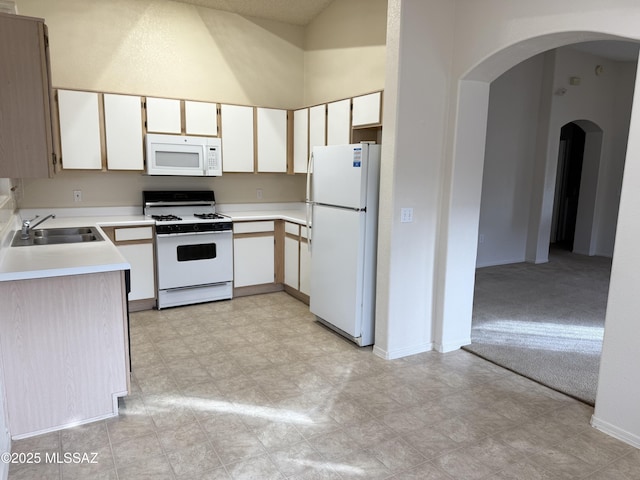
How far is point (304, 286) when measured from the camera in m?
4.64

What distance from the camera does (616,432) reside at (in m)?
2.43

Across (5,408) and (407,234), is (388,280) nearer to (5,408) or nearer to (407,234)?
(407,234)

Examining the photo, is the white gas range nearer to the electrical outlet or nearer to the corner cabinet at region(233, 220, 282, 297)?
the corner cabinet at region(233, 220, 282, 297)

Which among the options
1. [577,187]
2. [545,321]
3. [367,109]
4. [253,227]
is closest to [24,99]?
[367,109]

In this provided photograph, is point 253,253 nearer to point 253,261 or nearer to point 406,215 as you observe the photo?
point 253,261

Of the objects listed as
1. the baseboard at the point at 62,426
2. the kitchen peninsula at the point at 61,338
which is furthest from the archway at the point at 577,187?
Result: the baseboard at the point at 62,426

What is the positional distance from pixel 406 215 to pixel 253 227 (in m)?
2.03

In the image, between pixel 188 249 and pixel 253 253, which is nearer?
pixel 188 249

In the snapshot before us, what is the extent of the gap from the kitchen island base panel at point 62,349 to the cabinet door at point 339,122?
2471 millimetres

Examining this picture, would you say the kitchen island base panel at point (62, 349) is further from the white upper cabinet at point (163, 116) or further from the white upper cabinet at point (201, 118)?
the white upper cabinet at point (201, 118)

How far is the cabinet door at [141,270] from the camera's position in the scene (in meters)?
4.19

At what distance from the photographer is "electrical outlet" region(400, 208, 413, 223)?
325cm

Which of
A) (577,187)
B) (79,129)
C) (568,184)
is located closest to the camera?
(79,129)

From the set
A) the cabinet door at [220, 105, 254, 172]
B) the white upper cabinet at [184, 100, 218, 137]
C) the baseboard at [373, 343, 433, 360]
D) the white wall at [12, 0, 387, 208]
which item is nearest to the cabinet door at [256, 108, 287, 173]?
the cabinet door at [220, 105, 254, 172]
